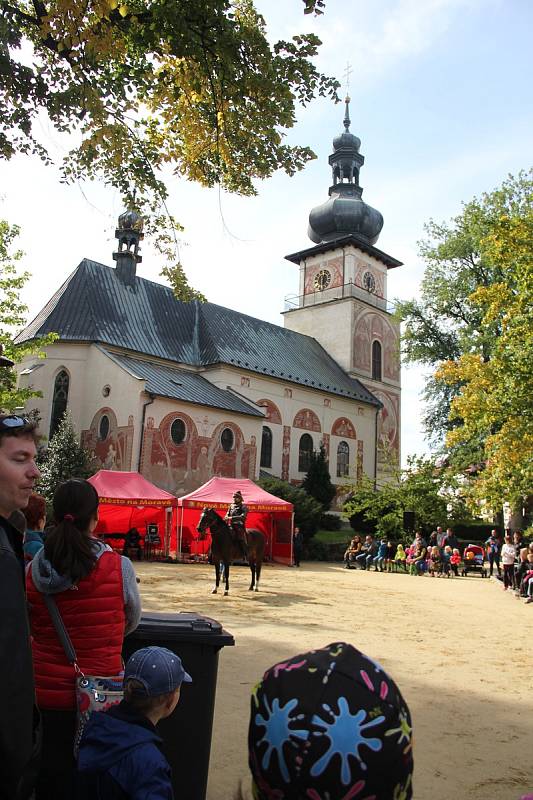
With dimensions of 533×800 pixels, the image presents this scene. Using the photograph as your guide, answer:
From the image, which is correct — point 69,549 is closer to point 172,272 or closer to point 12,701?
point 12,701

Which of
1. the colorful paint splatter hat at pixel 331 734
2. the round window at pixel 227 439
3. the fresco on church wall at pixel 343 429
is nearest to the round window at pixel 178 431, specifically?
the round window at pixel 227 439

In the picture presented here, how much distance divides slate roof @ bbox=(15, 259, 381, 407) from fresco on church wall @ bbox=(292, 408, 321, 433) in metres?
1.86

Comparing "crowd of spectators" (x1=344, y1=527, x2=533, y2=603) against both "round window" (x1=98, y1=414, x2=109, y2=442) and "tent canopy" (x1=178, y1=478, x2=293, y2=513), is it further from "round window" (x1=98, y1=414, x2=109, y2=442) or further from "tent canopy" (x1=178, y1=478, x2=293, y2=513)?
"round window" (x1=98, y1=414, x2=109, y2=442)

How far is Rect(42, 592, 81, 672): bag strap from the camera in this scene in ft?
9.35

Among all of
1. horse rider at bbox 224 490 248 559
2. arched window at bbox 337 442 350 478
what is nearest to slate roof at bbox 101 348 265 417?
arched window at bbox 337 442 350 478

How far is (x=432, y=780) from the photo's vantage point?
4.46m

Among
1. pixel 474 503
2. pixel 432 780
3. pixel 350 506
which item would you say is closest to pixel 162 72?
pixel 432 780

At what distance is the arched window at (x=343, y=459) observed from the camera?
145ft

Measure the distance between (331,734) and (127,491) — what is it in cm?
2144

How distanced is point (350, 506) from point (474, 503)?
11701mm

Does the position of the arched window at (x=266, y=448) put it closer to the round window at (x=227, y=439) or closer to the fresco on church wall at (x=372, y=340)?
the round window at (x=227, y=439)

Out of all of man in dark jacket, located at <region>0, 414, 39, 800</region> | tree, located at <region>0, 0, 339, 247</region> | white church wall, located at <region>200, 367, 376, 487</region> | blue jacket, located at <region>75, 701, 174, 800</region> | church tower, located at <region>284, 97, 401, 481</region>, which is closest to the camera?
man in dark jacket, located at <region>0, 414, 39, 800</region>

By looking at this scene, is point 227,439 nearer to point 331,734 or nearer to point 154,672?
point 154,672

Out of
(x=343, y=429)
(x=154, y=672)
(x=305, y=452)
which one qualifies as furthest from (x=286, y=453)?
(x=154, y=672)
